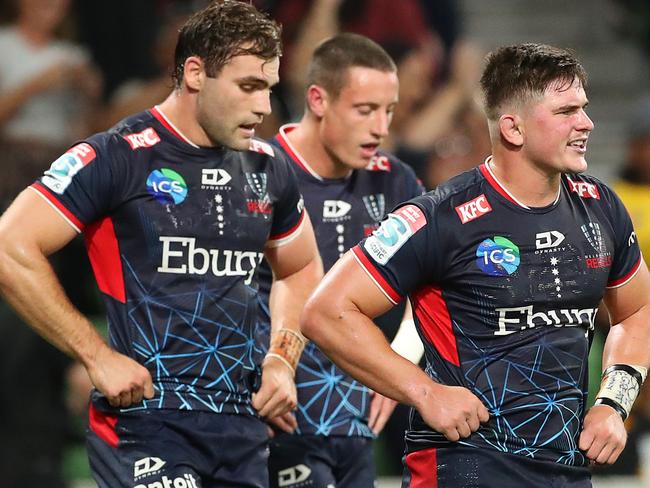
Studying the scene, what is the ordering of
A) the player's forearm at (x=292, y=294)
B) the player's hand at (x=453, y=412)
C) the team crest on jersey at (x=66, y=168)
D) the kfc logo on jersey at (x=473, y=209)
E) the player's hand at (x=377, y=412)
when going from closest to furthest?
1. the player's hand at (x=453, y=412)
2. the kfc logo on jersey at (x=473, y=209)
3. the team crest on jersey at (x=66, y=168)
4. the player's forearm at (x=292, y=294)
5. the player's hand at (x=377, y=412)

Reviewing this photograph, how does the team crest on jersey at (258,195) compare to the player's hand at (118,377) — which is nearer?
the player's hand at (118,377)

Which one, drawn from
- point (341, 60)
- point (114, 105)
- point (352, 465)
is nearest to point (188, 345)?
point (352, 465)

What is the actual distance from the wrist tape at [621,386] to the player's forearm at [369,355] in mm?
645

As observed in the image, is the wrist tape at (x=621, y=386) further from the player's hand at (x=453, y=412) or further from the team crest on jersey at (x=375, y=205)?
the team crest on jersey at (x=375, y=205)

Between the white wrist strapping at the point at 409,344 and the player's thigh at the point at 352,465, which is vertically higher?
the white wrist strapping at the point at 409,344

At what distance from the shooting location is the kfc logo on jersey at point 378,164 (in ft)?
18.7

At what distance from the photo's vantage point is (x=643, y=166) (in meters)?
Result: 8.36

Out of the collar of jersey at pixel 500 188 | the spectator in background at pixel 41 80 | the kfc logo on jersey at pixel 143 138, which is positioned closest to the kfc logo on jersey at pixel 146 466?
the kfc logo on jersey at pixel 143 138

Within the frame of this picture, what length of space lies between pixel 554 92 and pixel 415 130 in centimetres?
592

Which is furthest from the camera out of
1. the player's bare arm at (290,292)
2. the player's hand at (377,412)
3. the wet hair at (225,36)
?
the player's hand at (377,412)

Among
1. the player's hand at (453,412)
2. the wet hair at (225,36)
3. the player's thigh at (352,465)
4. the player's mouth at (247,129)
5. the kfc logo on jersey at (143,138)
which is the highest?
the wet hair at (225,36)

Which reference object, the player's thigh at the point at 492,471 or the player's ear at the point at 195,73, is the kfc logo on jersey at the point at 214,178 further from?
the player's thigh at the point at 492,471

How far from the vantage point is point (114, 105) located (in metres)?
8.97

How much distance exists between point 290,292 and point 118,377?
37.8 inches
